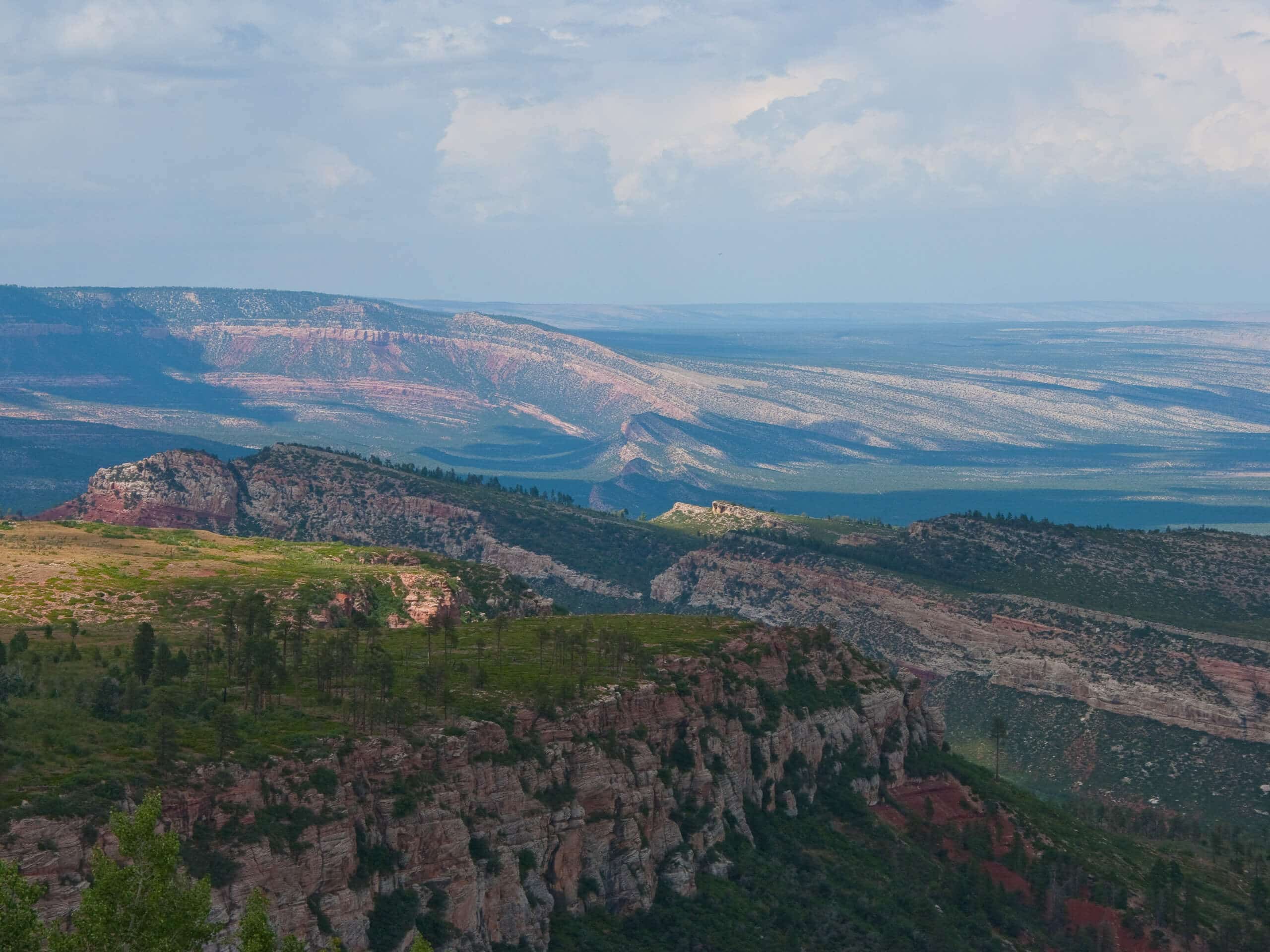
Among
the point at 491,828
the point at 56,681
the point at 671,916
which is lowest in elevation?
the point at 671,916

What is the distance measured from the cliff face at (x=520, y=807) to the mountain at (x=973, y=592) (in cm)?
4267

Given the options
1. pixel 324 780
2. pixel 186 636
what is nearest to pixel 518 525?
pixel 186 636

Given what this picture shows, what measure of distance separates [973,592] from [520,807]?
105638 mm

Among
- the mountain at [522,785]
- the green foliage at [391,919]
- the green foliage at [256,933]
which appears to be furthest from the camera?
the green foliage at [391,919]

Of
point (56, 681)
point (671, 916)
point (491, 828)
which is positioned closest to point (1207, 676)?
point (671, 916)

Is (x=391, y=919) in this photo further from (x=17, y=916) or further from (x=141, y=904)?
(x=17, y=916)

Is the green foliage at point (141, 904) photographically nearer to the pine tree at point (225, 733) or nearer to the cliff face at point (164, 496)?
the pine tree at point (225, 733)

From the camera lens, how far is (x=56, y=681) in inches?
2616

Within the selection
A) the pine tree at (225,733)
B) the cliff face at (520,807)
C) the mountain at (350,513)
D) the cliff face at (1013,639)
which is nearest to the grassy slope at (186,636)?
the pine tree at (225,733)

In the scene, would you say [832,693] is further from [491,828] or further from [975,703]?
[975,703]

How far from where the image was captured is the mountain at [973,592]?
5359 inches

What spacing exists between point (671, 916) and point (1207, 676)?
8061 centimetres

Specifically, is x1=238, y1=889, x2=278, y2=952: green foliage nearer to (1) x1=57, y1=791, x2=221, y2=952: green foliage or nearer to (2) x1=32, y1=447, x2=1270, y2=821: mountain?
(1) x1=57, y1=791, x2=221, y2=952: green foliage

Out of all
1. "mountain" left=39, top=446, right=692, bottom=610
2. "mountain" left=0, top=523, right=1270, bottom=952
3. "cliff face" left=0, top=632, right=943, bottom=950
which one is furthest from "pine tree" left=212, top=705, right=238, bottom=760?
"mountain" left=39, top=446, right=692, bottom=610
